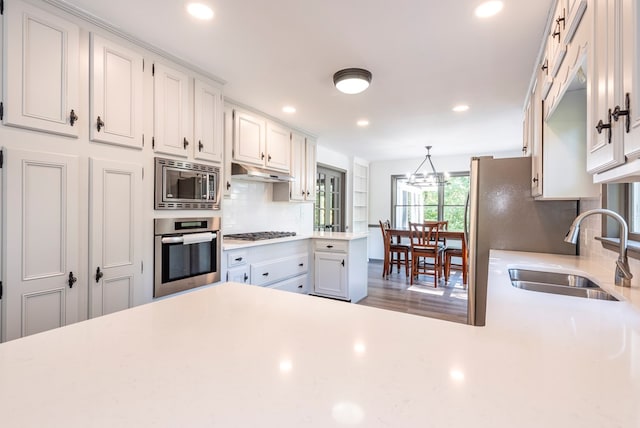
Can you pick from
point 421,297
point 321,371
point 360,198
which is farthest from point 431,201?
point 321,371

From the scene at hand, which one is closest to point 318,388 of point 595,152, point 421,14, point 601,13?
point 595,152

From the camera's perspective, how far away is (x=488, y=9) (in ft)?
5.63

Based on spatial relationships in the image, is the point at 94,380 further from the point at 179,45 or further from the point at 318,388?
the point at 179,45

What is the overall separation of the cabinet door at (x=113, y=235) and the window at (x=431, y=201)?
4.86 meters

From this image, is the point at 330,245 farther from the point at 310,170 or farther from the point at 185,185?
the point at 185,185

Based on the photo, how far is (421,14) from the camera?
5.82ft

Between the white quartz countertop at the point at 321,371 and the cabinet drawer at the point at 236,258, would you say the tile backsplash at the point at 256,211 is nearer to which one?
the cabinet drawer at the point at 236,258

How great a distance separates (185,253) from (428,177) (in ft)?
14.7

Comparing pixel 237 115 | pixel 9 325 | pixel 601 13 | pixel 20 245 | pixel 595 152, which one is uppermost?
pixel 237 115

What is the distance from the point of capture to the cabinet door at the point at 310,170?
435 cm

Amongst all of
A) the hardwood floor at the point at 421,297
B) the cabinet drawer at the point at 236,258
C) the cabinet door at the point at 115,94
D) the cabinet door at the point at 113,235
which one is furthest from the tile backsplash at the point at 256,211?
the hardwood floor at the point at 421,297

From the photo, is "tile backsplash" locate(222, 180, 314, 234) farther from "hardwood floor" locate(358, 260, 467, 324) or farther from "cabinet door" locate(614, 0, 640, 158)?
"cabinet door" locate(614, 0, 640, 158)

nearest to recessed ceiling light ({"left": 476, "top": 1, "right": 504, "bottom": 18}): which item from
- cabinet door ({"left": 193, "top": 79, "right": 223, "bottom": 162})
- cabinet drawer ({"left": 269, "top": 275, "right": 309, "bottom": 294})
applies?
cabinet door ({"left": 193, "top": 79, "right": 223, "bottom": 162})

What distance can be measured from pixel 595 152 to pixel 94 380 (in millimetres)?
1492
